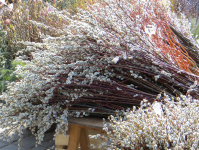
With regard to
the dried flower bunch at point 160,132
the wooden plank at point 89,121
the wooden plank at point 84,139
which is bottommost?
the wooden plank at point 84,139

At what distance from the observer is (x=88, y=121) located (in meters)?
1.48

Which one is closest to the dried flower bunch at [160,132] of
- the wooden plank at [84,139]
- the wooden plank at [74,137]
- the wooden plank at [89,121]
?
the wooden plank at [89,121]

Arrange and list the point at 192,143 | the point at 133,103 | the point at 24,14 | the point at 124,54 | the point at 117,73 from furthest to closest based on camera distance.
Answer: the point at 24,14 < the point at 117,73 < the point at 133,103 < the point at 124,54 < the point at 192,143

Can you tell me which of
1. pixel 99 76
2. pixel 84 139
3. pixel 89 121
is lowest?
pixel 84 139

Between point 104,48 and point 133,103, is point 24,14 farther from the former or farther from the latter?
point 133,103

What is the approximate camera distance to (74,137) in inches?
62.9

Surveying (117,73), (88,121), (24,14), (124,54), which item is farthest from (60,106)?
(24,14)

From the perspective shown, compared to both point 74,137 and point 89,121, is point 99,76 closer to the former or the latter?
point 89,121

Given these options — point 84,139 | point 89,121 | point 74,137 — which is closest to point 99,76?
point 89,121

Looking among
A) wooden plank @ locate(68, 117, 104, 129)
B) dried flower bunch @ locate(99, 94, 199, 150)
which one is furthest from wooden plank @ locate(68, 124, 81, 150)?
dried flower bunch @ locate(99, 94, 199, 150)

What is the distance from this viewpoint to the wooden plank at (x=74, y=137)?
1.58 metres

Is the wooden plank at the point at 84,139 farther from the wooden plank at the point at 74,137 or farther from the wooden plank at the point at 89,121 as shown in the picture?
the wooden plank at the point at 89,121

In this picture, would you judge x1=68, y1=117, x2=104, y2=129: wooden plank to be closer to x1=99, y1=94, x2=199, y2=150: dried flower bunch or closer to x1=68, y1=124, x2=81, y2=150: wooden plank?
x1=68, y1=124, x2=81, y2=150: wooden plank

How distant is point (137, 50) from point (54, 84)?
2.20 ft
